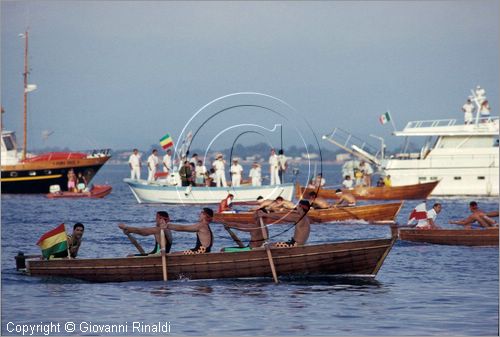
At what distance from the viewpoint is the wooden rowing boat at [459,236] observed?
3047 cm

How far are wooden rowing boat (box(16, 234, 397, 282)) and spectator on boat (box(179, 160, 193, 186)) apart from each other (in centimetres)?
2314

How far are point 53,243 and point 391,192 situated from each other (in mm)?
33177

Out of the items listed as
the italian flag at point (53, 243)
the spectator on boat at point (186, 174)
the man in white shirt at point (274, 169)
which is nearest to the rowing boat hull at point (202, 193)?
the spectator on boat at point (186, 174)

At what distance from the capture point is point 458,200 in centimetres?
5569

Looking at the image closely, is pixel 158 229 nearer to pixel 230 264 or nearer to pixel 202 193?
pixel 230 264

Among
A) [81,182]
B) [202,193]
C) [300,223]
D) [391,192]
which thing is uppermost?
[81,182]

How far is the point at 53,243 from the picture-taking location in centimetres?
2308

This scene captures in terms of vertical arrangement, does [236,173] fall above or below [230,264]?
above

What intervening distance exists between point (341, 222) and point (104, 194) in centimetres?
2469

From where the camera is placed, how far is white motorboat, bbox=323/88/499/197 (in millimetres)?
58094

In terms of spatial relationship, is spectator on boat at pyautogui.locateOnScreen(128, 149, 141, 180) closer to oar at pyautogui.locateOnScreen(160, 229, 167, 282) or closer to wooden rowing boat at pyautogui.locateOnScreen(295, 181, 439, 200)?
wooden rowing boat at pyautogui.locateOnScreen(295, 181, 439, 200)

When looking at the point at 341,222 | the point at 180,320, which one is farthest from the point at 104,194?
the point at 180,320

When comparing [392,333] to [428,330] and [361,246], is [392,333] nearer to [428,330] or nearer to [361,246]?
[428,330]

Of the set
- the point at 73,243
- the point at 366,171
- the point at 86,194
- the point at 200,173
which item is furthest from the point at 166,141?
the point at 73,243
